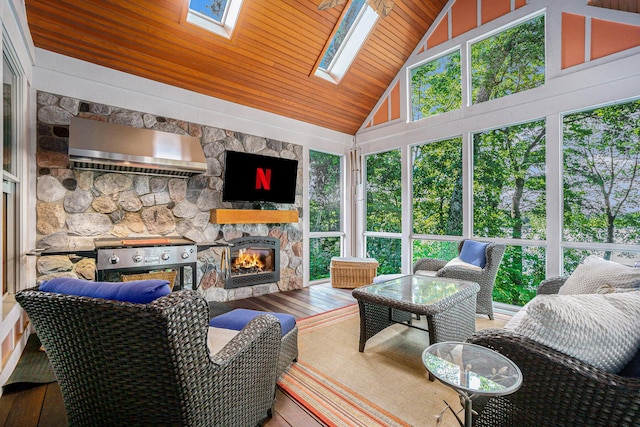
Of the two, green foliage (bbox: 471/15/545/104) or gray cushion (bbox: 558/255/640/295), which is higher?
green foliage (bbox: 471/15/545/104)

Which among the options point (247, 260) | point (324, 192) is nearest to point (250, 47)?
point (324, 192)

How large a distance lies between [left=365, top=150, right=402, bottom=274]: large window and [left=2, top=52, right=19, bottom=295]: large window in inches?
191

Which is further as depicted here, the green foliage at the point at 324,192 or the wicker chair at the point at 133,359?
the green foliage at the point at 324,192

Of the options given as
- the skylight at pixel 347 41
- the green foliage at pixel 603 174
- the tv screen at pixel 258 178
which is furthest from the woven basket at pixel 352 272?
the skylight at pixel 347 41

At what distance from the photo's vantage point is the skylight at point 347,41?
4.39 meters

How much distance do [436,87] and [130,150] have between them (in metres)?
4.52

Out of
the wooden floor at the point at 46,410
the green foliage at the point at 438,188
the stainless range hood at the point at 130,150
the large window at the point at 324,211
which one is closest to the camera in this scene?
the wooden floor at the point at 46,410

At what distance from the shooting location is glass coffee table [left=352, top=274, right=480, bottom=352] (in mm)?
2312

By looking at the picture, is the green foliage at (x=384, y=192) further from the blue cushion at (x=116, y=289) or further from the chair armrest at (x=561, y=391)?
the blue cushion at (x=116, y=289)

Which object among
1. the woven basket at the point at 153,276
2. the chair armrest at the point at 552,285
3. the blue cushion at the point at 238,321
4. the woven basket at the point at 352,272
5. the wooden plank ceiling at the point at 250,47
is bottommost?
the woven basket at the point at 352,272

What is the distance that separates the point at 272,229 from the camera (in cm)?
484

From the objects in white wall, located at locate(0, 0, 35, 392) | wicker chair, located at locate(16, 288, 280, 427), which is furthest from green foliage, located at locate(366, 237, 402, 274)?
white wall, located at locate(0, 0, 35, 392)

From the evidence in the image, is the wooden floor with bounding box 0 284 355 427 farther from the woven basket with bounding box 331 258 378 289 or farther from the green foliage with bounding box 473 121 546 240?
the green foliage with bounding box 473 121 546 240

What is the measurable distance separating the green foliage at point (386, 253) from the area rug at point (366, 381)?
2275 mm
